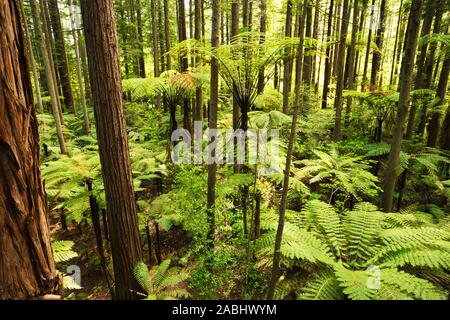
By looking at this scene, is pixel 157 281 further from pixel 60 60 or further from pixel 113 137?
pixel 60 60

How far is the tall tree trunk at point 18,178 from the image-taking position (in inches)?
47.0

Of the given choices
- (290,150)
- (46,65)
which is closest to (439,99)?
(290,150)

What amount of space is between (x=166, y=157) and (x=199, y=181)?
5.63ft

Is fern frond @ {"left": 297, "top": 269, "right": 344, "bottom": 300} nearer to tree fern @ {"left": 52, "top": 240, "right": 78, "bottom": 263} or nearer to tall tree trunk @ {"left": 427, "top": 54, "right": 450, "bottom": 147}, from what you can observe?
tree fern @ {"left": 52, "top": 240, "right": 78, "bottom": 263}

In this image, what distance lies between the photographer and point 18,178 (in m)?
1.26

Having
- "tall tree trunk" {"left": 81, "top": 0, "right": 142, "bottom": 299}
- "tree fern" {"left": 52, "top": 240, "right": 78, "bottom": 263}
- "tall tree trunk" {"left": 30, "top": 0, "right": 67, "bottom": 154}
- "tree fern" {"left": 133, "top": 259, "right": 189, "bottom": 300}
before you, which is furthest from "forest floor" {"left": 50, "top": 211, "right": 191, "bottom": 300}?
"tall tree trunk" {"left": 30, "top": 0, "right": 67, "bottom": 154}

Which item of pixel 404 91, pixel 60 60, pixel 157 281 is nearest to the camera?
pixel 157 281

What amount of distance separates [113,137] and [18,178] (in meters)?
1.54

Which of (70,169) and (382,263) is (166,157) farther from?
(382,263)

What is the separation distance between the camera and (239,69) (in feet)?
13.3

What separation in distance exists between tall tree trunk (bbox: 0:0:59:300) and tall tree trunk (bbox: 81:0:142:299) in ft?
4.45

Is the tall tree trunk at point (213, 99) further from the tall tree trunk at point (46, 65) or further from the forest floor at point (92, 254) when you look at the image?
the tall tree trunk at point (46, 65)

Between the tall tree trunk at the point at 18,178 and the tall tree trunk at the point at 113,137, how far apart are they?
1.36m
